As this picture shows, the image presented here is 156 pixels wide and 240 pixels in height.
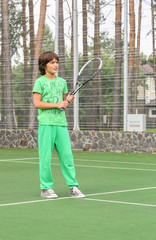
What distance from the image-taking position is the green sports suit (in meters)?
7.85

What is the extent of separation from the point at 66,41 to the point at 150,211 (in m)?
13.4

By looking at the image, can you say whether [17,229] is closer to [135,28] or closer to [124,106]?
[124,106]

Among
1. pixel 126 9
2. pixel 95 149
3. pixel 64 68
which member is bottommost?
pixel 95 149

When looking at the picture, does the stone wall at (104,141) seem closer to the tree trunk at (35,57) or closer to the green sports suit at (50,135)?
the tree trunk at (35,57)

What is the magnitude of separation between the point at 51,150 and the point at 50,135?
0.65 feet

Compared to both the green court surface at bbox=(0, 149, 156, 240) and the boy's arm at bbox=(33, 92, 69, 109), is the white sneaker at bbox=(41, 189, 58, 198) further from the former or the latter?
the boy's arm at bbox=(33, 92, 69, 109)

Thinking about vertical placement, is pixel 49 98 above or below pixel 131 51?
Answer: below

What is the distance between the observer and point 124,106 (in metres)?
17.0

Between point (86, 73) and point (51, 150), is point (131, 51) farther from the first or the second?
point (51, 150)

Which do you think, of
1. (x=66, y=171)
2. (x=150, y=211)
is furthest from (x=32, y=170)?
(x=150, y=211)

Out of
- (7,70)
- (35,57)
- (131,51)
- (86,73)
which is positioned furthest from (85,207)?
(86,73)

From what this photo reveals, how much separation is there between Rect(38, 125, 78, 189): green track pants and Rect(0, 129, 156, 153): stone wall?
8672 millimetres

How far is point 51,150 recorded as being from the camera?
25.9 ft

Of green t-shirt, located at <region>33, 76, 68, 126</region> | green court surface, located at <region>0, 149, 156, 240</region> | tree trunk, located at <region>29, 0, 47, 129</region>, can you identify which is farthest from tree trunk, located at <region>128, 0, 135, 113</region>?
green t-shirt, located at <region>33, 76, 68, 126</region>
